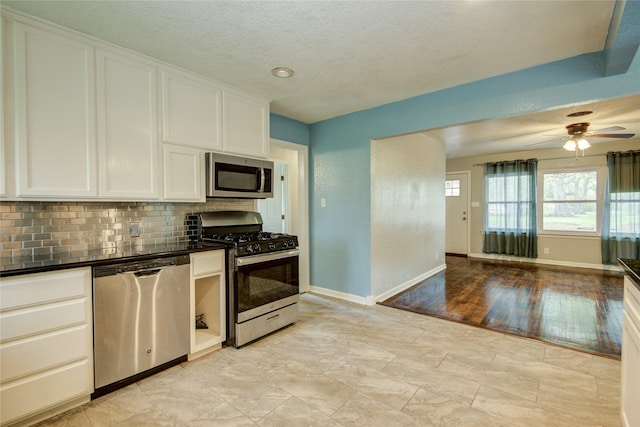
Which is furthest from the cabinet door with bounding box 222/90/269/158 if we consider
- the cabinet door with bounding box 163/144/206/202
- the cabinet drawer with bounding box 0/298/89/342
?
the cabinet drawer with bounding box 0/298/89/342

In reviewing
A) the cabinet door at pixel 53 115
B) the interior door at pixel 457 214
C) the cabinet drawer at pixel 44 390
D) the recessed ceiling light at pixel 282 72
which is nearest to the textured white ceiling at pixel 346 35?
the recessed ceiling light at pixel 282 72

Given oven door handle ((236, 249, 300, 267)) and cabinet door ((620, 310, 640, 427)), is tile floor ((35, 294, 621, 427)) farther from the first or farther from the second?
oven door handle ((236, 249, 300, 267))

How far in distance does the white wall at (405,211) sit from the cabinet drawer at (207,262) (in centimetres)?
192

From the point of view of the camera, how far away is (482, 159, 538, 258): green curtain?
624cm

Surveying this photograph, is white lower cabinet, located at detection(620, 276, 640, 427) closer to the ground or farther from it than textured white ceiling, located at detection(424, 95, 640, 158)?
closer to the ground

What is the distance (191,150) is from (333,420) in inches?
92.2

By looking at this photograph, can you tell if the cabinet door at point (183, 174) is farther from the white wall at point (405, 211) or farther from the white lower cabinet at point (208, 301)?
the white wall at point (405, 211)

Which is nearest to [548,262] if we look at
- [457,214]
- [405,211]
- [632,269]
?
[457,214]

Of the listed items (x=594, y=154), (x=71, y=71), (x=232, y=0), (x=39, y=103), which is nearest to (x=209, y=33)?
(x=232, y=0)

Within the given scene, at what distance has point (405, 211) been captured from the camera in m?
4.54

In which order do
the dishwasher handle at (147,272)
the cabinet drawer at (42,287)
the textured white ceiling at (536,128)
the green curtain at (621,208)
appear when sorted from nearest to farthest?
the cabinet drawer at (42,287) < the dishwasher handle at (147,272) < the textured white ceiling at (536,128) < the green curtain at (621,208)

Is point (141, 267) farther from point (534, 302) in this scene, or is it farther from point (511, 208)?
point (511, 208)

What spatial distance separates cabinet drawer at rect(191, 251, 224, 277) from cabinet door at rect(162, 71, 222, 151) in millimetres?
982

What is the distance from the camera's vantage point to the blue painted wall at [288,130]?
12.5 feet
